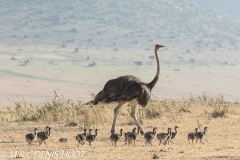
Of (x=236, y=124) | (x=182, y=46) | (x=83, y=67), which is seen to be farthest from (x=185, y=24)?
(x=236, y=124)

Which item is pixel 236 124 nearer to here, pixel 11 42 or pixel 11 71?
pixel 11 71

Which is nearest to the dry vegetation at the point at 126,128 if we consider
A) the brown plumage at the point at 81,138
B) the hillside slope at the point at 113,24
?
the brown plumage at the point at 81,138

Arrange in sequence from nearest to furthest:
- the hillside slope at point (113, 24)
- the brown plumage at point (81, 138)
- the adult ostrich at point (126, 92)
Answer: the brown plumage at point (81, 138), the adult ostrich at point (126, 92), the hillside slope at point (113, 24)

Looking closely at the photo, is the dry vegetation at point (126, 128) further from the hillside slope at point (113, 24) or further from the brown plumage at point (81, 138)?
the hillside slope at point (113, 24)

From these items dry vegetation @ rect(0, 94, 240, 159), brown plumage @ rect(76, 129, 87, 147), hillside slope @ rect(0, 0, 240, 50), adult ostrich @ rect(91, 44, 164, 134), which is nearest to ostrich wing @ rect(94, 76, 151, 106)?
adult ostrich @ rect(91, 44, 164, 134)

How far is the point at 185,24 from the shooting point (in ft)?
569

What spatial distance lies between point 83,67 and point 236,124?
84546 mm

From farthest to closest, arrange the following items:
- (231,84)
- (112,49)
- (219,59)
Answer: (112,49) < (219,59) < (231,84)

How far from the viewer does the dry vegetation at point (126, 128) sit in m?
13.4

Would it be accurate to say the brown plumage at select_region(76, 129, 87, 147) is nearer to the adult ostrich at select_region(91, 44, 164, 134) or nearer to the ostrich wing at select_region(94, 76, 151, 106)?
the adult ostrich at select_region(91, 44, 164, 134)

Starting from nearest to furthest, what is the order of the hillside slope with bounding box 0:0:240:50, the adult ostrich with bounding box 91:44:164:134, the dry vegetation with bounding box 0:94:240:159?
1. the dry vegetation with bounding box 0:94:240:159
2. the adult ostrich with bounding box 91:44:164:134
3. the hillside slope with bounding box 0:0:240:50

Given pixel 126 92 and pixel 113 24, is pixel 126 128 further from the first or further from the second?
pixel 113 24

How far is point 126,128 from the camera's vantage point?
58.6 ft

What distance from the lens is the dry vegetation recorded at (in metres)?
13.4
